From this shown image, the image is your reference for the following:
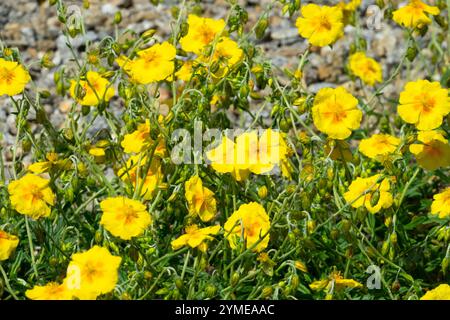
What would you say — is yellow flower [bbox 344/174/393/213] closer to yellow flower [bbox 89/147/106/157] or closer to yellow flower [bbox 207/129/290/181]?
yellow flower [bbox 207/129/290/181]

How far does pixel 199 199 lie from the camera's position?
2.85 metres

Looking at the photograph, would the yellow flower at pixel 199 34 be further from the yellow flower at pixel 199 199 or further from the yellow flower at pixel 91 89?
the yellow flower at pixel 199 199

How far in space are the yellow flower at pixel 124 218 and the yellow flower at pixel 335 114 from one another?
0.58 meters

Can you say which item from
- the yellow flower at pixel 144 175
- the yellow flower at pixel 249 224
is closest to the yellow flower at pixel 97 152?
the yellow flower at pixel 144 175

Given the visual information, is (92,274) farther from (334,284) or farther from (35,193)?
(334,284)

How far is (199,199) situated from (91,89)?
1.90 feet

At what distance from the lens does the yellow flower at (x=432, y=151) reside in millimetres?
2963
